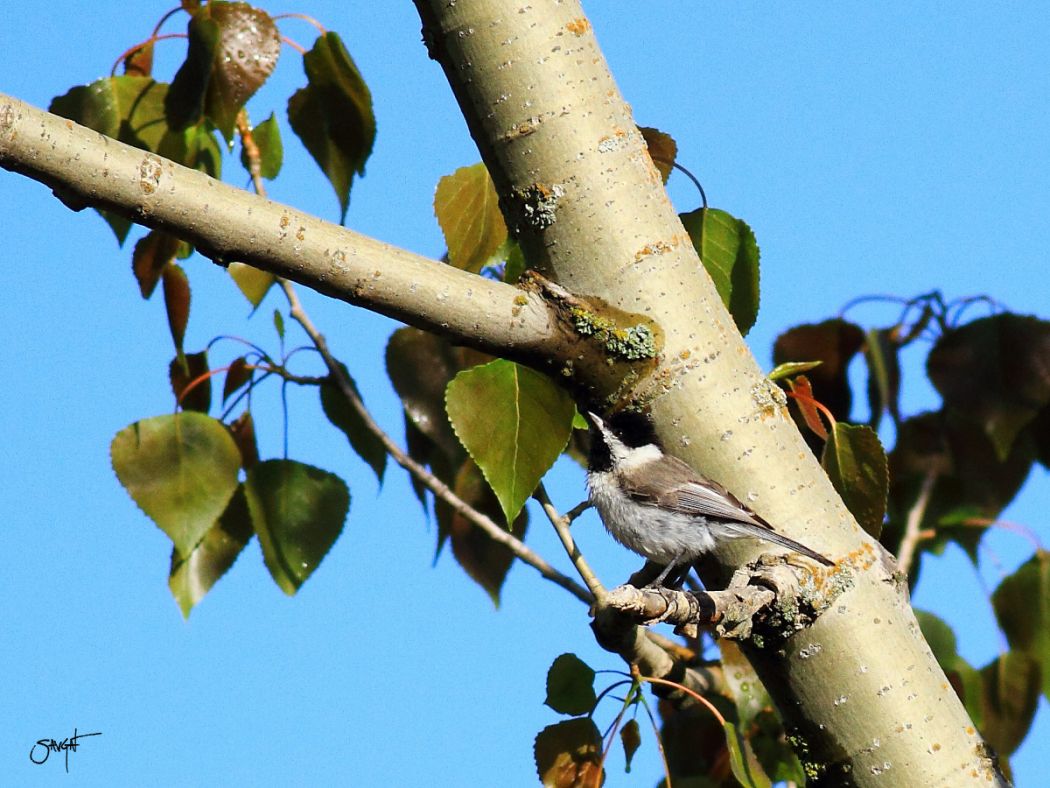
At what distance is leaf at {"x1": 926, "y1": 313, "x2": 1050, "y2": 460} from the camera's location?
11.6 feet

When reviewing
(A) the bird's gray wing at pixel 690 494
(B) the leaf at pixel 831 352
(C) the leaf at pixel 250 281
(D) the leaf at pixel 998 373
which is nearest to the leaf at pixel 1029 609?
(D) the leaf at pixel 998 373

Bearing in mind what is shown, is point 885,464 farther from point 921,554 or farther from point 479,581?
point 921,554

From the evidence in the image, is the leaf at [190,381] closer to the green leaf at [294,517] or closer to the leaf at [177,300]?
the leaf at [177,300]

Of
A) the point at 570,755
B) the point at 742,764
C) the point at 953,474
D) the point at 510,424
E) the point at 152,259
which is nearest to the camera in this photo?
the point at 510,424

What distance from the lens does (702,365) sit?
224 centimetres

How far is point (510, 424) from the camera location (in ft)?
7.70

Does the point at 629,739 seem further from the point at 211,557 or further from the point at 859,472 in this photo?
the point at 211,557

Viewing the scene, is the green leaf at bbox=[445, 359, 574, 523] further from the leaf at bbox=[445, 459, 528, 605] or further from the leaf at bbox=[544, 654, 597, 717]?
the leaf at bbox=[445, 459, 528, 605]

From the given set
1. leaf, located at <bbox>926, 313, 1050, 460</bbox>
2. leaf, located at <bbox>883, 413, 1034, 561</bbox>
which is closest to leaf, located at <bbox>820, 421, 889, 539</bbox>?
leaf, located at <bbox>926, 313, 1050, 460</bbox>

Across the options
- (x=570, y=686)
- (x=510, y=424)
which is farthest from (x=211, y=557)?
(x=510, y=424)

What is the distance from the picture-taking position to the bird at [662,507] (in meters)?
2.29

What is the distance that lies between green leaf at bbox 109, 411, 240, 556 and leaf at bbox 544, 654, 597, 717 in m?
1.04

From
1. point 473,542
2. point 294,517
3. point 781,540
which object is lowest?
point 781,540

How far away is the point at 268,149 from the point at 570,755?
217 centimetres
